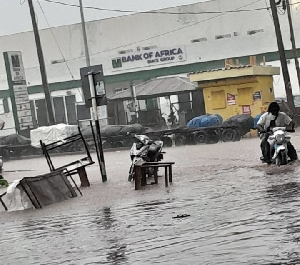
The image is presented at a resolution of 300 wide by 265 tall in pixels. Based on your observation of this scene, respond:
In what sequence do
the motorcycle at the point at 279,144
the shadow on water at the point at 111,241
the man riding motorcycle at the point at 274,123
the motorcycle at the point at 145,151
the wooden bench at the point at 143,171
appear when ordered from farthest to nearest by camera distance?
the motorcycle at the point at 145,151
the man riding motorcycle at the point at 274,123
the motorcycle at the point at 279,144
the wooden bench at the point at 143,171
the shadow on water at the point at 111,241

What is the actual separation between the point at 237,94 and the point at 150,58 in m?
15.9

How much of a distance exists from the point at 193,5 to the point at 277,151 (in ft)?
125

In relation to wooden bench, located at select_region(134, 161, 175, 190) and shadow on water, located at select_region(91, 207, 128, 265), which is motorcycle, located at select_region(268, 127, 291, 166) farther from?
shadow on water, located at select_region(91, 207, 128, 265)

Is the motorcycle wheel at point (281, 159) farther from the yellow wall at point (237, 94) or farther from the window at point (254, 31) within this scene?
the window at point (254, 31)

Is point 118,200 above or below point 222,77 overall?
below

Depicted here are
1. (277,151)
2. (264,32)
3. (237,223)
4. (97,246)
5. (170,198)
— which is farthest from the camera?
(264,32)

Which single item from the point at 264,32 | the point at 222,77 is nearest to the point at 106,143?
the point at 222,77

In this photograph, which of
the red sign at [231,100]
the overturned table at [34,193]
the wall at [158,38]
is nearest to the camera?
the overturned table at [34,193]

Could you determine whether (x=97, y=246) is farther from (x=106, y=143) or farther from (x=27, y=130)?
(x=27, y=130)

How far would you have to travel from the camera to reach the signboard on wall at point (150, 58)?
53906 millimetres

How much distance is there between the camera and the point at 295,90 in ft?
174

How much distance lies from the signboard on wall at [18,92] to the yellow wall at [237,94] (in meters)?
10.2

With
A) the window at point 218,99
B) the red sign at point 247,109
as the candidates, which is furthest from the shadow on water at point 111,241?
the window at point 218,99

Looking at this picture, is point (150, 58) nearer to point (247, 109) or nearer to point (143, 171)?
Answer: point (247, 109)
